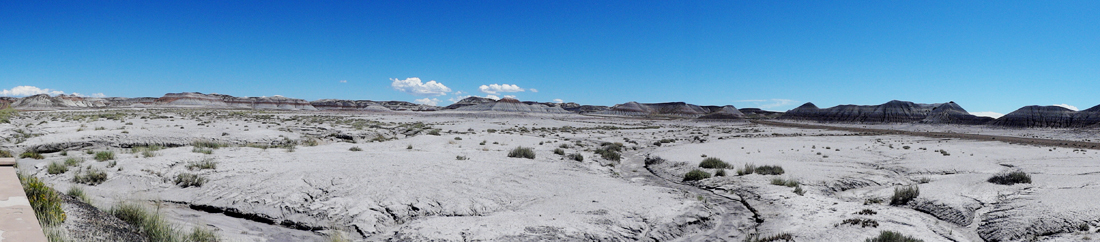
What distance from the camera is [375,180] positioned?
997cm

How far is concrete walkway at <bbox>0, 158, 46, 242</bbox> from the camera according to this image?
3.67 meters

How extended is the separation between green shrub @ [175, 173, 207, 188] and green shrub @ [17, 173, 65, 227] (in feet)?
11.7

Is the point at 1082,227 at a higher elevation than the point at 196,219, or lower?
higher

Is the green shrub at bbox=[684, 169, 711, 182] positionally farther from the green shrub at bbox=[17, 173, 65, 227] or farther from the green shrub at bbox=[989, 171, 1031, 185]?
the green shrub at bbox=[17, 173, 65, 227]

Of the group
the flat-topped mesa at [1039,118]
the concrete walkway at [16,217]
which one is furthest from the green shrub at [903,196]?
the flat-topped mesa at [1039,118]

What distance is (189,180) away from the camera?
9.31 m

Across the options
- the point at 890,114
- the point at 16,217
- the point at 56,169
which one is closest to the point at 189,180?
the point at 56,169

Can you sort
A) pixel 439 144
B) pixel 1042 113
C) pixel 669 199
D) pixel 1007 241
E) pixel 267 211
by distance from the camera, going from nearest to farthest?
pixel 1007 241 < pixel 267 211 < pixel 669 199 < pixel 439 144 < pixel 1042 113

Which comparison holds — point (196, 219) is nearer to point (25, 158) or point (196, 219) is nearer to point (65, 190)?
point (65, 190)

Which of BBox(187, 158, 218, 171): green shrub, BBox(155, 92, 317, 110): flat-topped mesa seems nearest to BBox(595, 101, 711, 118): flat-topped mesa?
BBox(155, 92, 317, 110): flat-topped mesa

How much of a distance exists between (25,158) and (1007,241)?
21.6 meters

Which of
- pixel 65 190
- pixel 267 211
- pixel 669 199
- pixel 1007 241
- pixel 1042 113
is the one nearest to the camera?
pixel 1007 241

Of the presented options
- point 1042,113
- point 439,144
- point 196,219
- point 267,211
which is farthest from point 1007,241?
point 1042,113

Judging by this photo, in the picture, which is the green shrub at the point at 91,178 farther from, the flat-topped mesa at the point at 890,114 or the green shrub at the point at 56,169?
the flat-topped mesa at the point at 890,114
